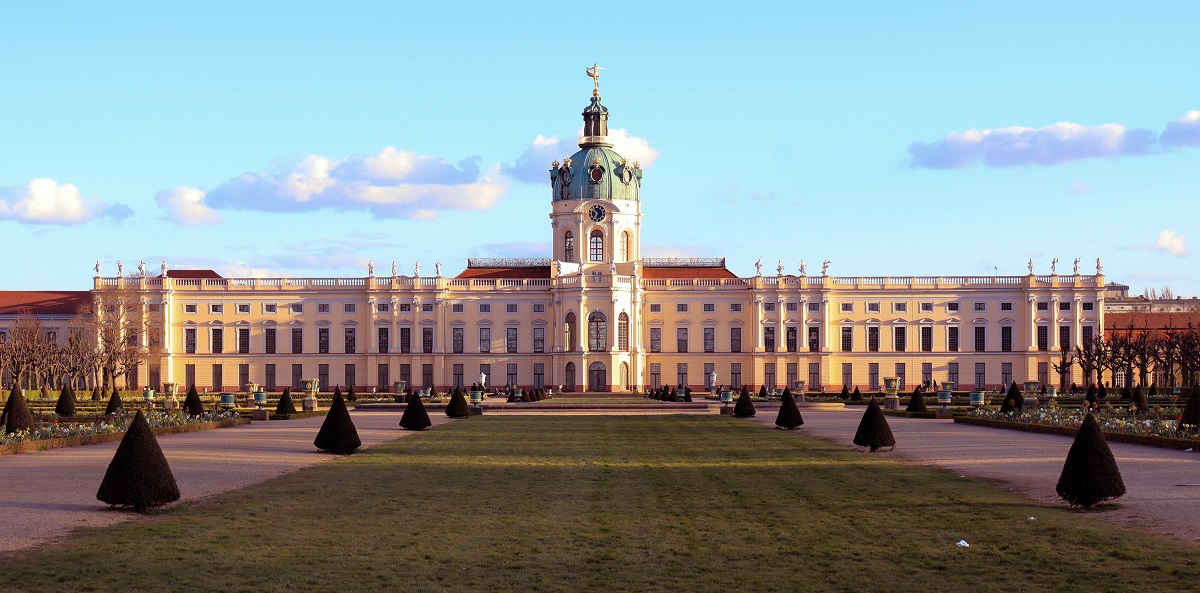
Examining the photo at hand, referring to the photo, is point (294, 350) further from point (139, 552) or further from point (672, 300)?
point (139, 552)

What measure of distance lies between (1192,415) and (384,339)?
77018 mm

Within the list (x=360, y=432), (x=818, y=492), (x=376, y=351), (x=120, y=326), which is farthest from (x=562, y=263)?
(x=818, y=492)

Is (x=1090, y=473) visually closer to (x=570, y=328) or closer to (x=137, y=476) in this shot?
(x=137, y=476)

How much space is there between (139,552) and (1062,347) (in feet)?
294

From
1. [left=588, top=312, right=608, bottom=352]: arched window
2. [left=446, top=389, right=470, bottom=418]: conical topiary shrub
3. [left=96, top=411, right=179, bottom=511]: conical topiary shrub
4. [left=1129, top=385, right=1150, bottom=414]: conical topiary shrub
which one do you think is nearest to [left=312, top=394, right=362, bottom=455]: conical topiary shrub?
[left=96, top=411, right=179, bottom=511]: conical topiary shrub

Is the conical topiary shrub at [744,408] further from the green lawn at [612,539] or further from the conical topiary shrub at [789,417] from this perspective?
the green lawn at [612,539]

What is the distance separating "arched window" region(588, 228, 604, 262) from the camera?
102 meters

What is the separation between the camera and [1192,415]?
27.2 meters

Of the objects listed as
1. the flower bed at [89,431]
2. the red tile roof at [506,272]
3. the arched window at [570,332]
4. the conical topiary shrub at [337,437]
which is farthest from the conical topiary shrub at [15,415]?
the red tile roof at [506,272]

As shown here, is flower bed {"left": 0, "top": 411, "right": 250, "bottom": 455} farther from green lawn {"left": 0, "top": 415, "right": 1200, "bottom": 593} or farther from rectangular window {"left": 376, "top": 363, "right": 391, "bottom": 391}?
rectangular window {"left": 376, "top": 363, "right": 391, "bottom": 391}

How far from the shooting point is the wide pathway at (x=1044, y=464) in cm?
1532

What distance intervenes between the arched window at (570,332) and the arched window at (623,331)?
3.35 metres

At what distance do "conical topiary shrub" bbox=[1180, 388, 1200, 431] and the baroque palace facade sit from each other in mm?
68797

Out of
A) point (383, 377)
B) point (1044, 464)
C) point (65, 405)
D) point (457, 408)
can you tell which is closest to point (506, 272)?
point (383, 377)
